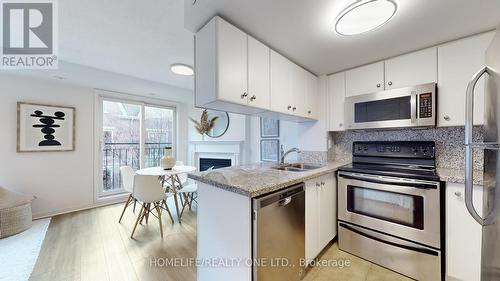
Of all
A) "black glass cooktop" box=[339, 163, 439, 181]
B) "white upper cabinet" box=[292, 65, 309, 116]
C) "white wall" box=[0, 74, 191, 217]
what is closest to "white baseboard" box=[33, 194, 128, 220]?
"white wall" box=[0, 74, 191, 217]

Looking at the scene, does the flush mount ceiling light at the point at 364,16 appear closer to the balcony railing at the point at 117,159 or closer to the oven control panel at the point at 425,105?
the oven control panel at the point at 425,105

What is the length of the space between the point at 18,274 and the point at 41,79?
9.38 feet

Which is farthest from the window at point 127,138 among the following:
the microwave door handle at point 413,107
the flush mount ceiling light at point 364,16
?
the microwave door handle at point 413,107

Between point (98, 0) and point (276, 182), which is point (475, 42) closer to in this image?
point (276, 182)

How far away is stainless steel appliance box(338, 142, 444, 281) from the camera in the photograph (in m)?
1.51

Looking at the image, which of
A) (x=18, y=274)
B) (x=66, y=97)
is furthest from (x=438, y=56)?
(x=66, y=97)

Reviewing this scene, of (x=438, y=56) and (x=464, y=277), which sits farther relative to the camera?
(x=438, y=56)

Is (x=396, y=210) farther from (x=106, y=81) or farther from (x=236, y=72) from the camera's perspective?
(x=106, y=81)

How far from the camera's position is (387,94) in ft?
6.24

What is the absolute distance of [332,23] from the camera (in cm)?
141

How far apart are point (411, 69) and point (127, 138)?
4808 millimetres

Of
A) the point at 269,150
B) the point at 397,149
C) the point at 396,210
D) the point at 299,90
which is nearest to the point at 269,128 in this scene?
the point at 269,150

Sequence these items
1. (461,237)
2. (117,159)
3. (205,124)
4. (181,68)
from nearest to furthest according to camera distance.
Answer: (461,237), (181,68), (117,159), (205,124)

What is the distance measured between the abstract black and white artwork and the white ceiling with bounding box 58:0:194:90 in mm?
1037
